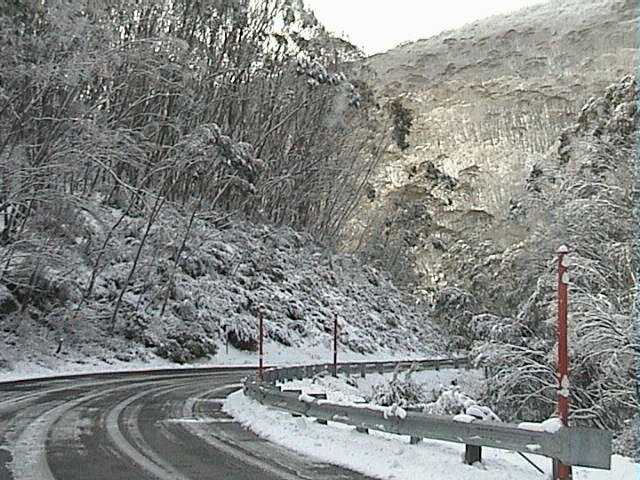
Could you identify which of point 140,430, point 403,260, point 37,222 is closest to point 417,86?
point 403,260

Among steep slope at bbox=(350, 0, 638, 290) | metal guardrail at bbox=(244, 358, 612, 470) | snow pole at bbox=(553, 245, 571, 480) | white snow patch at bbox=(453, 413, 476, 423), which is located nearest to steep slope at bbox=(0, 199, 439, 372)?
steep slope at bbox=(350, 0, 638, 290)

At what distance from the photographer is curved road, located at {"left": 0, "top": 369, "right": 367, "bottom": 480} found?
31.6 feet

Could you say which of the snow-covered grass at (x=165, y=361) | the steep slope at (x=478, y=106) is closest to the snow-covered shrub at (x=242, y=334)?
the snow-covered grass at (x=165, y=361)

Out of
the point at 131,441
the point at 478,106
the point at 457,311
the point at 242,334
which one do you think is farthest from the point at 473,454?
the point at 478,106

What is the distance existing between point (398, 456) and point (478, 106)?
96154 mm

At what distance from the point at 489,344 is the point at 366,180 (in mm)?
34489

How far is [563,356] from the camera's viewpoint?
793cm

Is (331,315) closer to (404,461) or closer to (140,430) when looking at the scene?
(140,430)

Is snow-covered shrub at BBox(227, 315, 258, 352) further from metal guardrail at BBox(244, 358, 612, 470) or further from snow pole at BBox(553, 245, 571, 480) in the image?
snow pole at BBox(553, 245, 571, 480)

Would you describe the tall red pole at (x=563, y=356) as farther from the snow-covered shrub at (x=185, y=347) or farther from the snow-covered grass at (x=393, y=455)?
the snow-covered shrub at (x=185, y=347)

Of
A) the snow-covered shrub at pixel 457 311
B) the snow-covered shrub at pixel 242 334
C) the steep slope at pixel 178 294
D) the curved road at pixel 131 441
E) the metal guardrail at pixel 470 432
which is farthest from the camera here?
the snow-covered shrub at pixel 457 311

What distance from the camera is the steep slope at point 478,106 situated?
60.6m

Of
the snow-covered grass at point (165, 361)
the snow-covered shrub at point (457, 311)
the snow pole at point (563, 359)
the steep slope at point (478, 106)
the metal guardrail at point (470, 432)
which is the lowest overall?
the metal guardrail at point (470, 432)

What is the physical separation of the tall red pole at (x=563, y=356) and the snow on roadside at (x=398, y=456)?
41 cm
